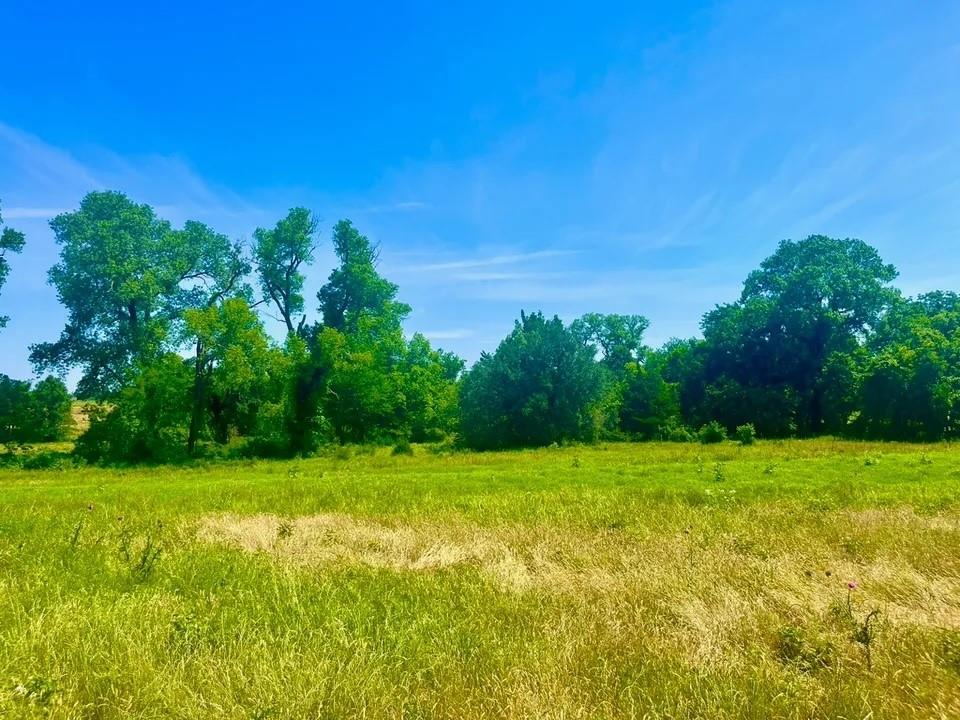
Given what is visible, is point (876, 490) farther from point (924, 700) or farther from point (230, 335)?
point (230, 335)

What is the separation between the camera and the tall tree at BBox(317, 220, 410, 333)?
53562 mm

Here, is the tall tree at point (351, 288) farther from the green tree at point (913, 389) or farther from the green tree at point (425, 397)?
the green tree at point (913, 389)

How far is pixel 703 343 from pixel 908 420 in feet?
65.9

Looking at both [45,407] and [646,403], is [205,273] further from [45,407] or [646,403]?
[646,403]

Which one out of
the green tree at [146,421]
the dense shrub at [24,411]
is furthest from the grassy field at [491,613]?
the dense shrub at [24,411]

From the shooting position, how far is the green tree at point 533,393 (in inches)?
1786

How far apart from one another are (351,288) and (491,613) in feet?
166

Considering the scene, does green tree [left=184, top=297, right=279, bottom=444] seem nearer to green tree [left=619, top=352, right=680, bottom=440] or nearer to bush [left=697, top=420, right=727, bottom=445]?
green tree [left=619, top=352, right=680, bottom=440]

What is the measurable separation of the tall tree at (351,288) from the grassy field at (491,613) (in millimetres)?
42541

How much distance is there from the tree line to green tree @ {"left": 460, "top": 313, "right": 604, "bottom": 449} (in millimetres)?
138

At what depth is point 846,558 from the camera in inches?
315

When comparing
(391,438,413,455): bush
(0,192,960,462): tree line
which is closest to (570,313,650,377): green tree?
(0,192,960,462): tree line

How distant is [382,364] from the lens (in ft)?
167

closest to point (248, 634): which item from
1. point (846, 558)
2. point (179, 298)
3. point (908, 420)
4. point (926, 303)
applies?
point (846, 558)
